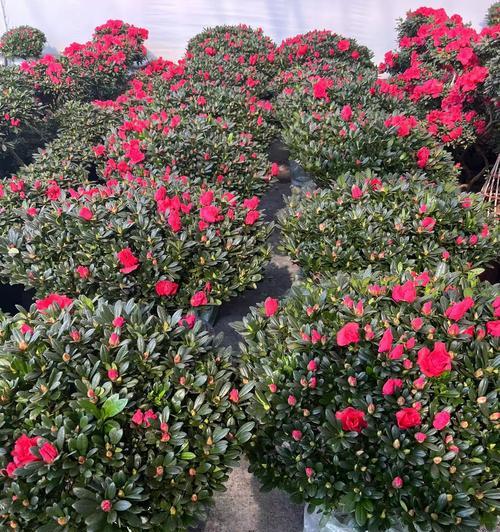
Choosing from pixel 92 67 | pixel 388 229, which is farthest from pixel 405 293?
pixel 92 67

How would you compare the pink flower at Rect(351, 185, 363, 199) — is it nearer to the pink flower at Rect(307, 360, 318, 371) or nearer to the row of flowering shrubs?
the row of flowering shrubs

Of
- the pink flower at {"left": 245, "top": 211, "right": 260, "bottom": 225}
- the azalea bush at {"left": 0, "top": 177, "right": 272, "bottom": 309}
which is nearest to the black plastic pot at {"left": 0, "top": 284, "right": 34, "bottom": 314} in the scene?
the azalea bush at {"left": 0, "top": 177, "right": 272, "bottom": 309}

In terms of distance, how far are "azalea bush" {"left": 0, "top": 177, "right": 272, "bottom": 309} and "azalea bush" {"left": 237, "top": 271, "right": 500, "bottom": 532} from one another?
0.83 metres

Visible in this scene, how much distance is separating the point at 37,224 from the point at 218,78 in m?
3.36

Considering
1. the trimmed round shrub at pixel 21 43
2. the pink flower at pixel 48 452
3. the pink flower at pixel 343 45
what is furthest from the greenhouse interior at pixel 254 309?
the trimmed round shrub at pixel 21 43

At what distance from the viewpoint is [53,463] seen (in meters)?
1.40

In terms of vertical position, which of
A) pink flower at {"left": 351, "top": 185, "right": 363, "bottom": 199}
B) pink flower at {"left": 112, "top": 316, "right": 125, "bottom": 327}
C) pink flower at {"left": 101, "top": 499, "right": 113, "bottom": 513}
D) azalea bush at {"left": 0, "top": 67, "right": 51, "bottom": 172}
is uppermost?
azalea bush at {"left": 0, "top": 67, "right": 51, "bottom": 172}

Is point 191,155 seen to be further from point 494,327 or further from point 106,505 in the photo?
point 106,505

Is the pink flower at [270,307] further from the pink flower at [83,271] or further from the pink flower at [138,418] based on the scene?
the pink flower at [83,271]

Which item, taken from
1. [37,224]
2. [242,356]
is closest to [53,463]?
[242,356]

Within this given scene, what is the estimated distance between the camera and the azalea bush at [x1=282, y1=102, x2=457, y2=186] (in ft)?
11.3

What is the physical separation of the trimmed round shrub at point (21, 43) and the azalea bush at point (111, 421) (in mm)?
7352

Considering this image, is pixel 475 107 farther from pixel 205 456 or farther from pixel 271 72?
pixel 205 456

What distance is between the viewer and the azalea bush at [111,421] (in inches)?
55.6
